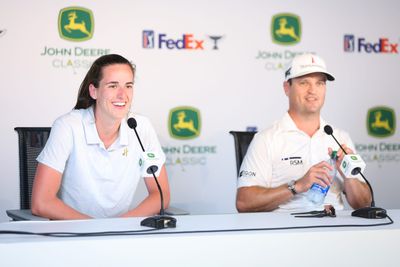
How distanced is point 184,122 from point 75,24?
3.03ft

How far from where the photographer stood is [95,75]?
3127 mm

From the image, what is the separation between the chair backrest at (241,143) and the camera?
3.35 m

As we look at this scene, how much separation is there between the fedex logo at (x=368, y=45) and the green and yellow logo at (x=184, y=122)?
1143mm

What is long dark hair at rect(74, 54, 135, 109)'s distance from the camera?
10.2 ft

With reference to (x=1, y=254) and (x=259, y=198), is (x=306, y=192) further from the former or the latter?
(x=1, y=254)

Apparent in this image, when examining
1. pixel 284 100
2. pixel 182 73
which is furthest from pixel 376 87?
pixel 182 73

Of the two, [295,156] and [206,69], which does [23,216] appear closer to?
[295,156]

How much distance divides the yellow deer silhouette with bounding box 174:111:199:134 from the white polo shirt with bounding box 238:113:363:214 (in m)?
1.28

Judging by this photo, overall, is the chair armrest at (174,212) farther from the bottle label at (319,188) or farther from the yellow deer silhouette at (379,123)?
the yellow deer silhouette at (379,123)

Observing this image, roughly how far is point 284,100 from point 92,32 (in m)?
1.33

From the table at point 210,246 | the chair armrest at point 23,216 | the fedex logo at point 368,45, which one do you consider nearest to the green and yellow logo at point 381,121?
the fedex logo at point 368,45

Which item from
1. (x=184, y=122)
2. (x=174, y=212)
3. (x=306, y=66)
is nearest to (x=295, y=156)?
(x=306, y=66)

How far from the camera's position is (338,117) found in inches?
183

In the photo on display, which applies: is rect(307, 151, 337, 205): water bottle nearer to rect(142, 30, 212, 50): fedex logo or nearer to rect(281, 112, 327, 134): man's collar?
rect(281, 112, 327, 134): man's collar
